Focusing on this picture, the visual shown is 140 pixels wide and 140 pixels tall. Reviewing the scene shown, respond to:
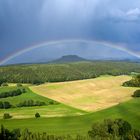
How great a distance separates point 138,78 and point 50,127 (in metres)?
82.4

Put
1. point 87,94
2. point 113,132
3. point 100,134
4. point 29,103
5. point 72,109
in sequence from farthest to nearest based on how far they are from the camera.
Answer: point 87,94
point 29,103
point 72,109
point 113,132
point 100,134

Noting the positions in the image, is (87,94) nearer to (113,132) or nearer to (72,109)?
(72,109)

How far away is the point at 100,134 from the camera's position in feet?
216

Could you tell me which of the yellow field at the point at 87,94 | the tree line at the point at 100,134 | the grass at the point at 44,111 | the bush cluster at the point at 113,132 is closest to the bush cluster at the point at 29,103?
the grass at the point at 44,111

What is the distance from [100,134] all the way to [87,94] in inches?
2726

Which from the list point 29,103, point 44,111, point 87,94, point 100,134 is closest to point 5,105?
point 29,103

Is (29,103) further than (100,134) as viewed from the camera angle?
Yes

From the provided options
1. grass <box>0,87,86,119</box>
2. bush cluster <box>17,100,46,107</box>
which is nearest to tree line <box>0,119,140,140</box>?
grass <box>0,87,86,119</box>

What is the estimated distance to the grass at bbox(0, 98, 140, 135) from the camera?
75.6m

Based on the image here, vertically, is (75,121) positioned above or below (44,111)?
below

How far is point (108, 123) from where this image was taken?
230ft

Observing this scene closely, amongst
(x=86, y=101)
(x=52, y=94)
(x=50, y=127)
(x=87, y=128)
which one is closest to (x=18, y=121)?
(x=50, y=127)

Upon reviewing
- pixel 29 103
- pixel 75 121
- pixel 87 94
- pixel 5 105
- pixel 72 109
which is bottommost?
pixel 75 121

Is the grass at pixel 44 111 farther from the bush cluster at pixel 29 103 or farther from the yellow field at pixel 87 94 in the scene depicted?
the yellow field at pixel 87 94
